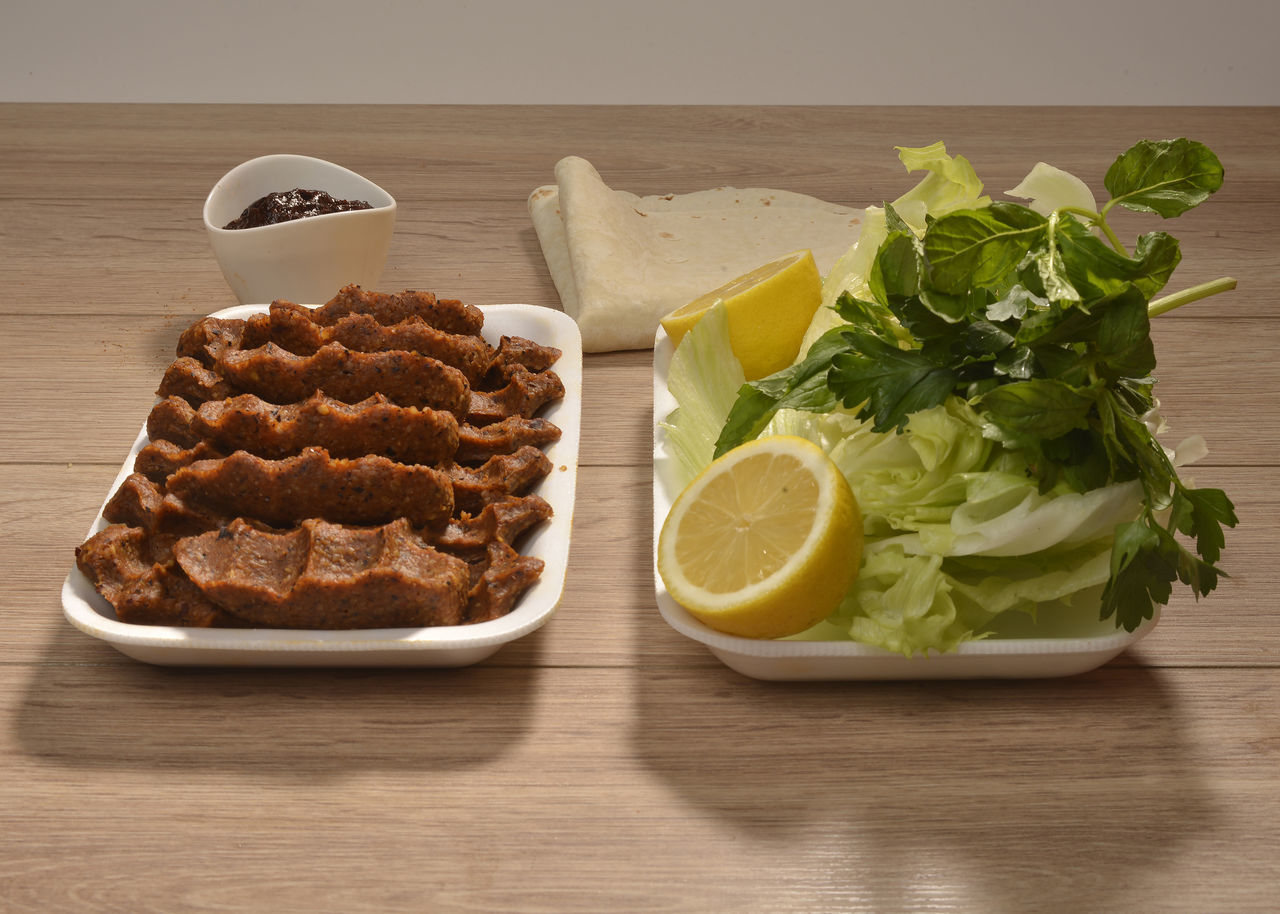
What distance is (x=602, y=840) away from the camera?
150cm

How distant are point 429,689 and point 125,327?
4.69 ft

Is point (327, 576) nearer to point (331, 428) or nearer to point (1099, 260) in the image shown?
point (331, 428)

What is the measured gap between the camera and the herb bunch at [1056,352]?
1.48m

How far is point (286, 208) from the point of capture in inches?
99.0

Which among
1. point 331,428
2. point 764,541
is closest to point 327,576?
point 331,428

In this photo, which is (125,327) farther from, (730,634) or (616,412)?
(730,634)

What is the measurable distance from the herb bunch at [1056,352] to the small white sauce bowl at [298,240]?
120cm

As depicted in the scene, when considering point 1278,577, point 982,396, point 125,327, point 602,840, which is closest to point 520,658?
point 602,840

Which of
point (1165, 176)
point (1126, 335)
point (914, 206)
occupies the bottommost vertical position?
point (914, 206)

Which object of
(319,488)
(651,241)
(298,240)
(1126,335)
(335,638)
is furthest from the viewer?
(651,241)

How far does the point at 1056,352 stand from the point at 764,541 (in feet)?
1.47

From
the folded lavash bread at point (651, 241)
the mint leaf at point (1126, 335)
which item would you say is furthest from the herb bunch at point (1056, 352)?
the folded lavash bread at point (651, 241)

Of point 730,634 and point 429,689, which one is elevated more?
point 730,634

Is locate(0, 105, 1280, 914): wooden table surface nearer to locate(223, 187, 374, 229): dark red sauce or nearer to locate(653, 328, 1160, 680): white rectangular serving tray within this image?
locate(653, 328, 1160, 680): white rectangular serving tray
